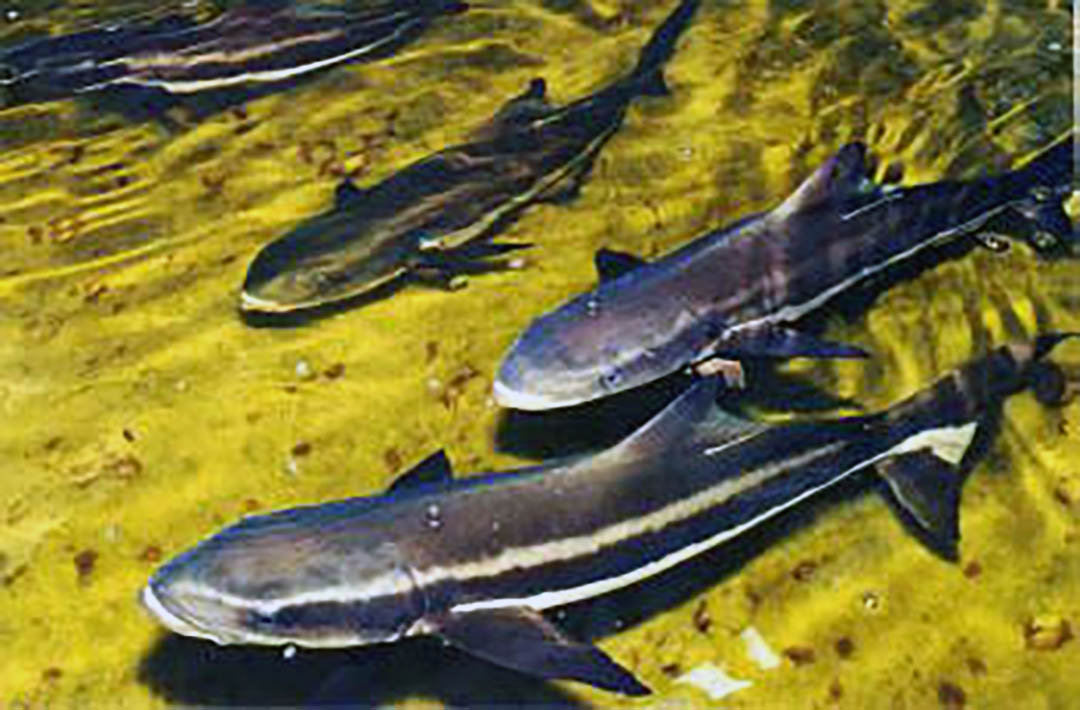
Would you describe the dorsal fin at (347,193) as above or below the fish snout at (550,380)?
above

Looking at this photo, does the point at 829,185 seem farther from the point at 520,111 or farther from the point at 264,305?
the point at 264,305

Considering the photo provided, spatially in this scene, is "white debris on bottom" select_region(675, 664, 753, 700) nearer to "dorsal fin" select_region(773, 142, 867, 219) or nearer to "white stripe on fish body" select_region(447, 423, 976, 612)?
"white stripe on fish body" select_region(447, 423, 976, 612)

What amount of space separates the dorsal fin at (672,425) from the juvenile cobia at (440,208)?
2208 mm

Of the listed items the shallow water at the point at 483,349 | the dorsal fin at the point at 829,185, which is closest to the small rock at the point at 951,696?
the shallow water at the point at 483,349

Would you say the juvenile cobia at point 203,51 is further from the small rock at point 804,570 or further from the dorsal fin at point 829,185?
the small rock at point 804,570

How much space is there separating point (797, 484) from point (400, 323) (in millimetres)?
2503

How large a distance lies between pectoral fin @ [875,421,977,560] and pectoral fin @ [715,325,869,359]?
574 mm

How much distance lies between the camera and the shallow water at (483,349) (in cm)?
475

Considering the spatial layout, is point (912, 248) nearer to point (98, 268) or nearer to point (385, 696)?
point (385, 696)

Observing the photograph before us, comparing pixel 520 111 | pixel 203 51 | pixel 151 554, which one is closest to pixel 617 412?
pixel 151 554

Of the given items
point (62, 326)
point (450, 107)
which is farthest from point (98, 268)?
point (450, 107)

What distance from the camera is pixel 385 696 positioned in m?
4.60

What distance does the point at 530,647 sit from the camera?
4.29m

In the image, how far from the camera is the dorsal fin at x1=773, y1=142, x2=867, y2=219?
582 centimetres
